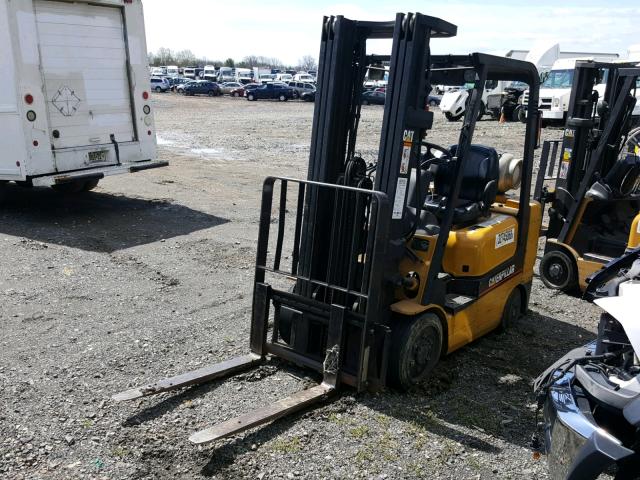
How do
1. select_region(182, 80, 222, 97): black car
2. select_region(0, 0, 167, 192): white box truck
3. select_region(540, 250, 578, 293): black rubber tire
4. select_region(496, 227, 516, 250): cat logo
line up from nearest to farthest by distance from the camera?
select_region(496, 227, 516, 250): cat logo, select_region(540, 250, 578, 293): black rubber tire, select_region(0, 0, 167, 192): white box truck, select_region(182, 80, 222, 97): black car

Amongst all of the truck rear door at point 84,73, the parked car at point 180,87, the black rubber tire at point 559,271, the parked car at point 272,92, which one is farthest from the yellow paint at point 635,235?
the parked car at point 180,87

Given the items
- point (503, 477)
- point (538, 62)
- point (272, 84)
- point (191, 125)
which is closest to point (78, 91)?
point (503, 477)

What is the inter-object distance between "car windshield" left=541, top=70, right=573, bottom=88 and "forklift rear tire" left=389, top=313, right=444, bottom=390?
25.5m

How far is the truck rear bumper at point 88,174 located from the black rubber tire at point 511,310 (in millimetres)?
6592

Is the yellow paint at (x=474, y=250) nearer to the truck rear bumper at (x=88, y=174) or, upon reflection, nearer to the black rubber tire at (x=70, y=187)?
the truck rear bumper at (x=88, y=174)

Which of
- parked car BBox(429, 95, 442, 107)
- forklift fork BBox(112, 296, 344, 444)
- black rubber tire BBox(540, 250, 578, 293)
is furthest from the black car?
forklift fork BBox(112, 296, 344, 444)

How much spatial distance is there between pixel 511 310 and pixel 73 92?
7.10 meters

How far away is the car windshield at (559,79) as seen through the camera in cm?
2770

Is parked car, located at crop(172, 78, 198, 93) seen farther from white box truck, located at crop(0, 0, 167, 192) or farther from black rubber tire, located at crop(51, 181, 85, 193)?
white box truck, located at crop(0, 0, 167, 192)

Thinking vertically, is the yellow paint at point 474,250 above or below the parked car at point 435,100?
above

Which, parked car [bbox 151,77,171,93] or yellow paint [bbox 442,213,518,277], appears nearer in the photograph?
yellow paint [bbox 442,213,518,277]

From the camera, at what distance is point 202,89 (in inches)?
2067

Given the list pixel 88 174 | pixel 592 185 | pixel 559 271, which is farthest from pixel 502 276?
pixel 88 174

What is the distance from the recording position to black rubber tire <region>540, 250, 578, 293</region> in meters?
7.23
